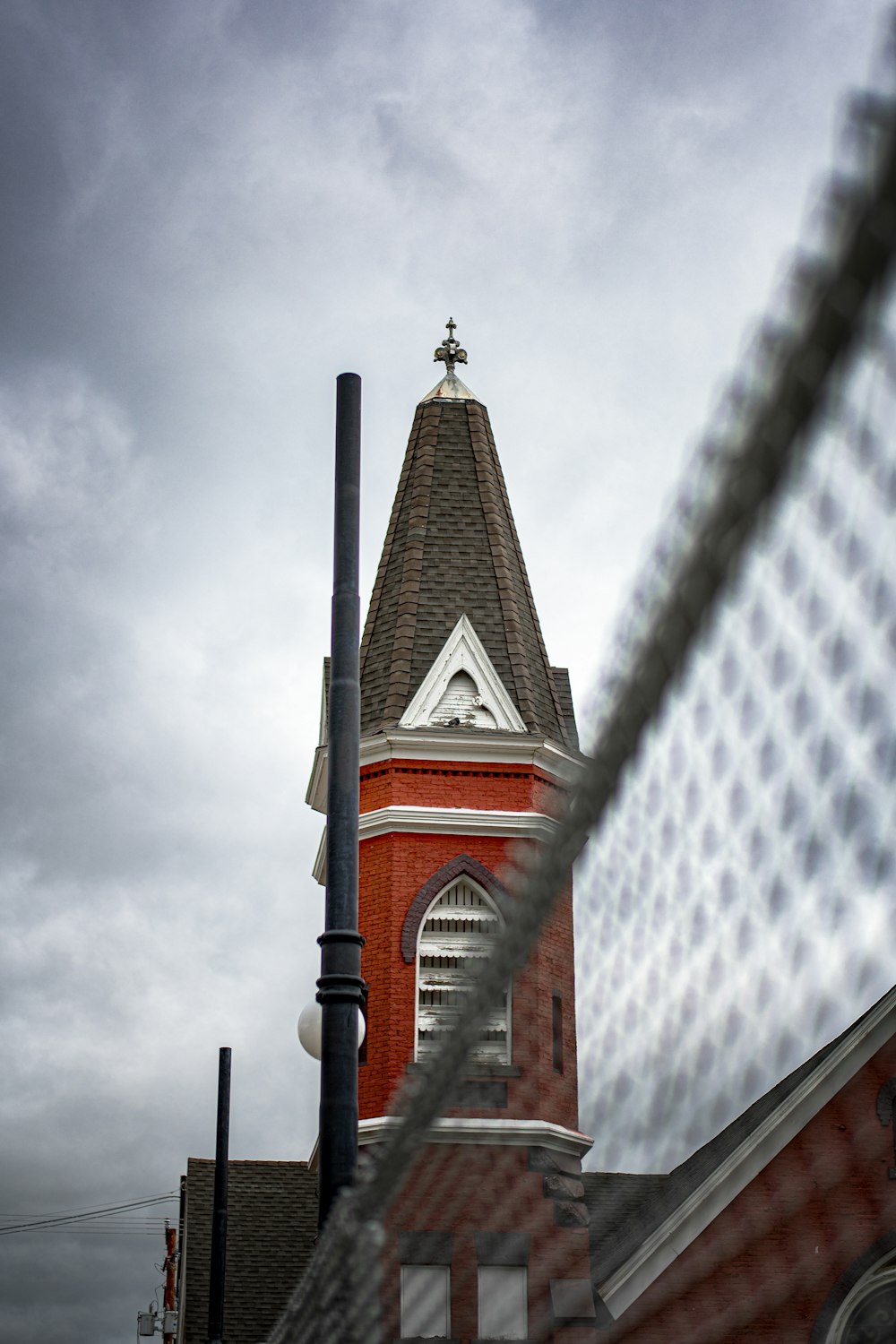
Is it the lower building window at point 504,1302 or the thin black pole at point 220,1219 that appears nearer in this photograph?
the lower building window at point 504,1302

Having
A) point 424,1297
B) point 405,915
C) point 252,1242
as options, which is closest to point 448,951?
point 405,915

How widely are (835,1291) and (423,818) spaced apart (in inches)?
248

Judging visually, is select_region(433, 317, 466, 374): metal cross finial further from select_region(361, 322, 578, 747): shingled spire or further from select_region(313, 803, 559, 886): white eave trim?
select_region(313, 803, 559, 886): white eave trim

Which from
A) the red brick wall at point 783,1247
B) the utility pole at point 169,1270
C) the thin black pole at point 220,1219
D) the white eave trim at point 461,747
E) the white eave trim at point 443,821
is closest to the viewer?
the red brick wall at point 783,1247

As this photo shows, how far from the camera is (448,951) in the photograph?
1591 cm

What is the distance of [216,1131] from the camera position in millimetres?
19797

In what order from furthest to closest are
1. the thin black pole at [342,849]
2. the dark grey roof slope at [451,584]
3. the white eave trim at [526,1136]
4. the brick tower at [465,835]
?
1. the dark grey roof slope at [451,584]
2. the white eave trim at [526,1136]
3. the brick tower at [465,835]
4. the thin black pole at [342,849]

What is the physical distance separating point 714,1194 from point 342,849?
8779mm

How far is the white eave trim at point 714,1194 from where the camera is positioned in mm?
13453

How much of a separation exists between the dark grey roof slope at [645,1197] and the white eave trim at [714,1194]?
0.08 metres

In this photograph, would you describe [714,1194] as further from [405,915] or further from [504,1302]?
[405,915]

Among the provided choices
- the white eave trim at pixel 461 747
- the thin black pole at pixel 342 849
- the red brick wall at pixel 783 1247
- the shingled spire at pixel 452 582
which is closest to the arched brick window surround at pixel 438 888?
the white eave trim at pixel 461 747

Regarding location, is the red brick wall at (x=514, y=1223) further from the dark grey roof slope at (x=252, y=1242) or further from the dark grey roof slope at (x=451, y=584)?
the dark grey roof slope at (x=252, y=1242)

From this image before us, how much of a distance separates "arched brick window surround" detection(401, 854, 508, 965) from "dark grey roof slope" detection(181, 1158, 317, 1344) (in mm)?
9097
